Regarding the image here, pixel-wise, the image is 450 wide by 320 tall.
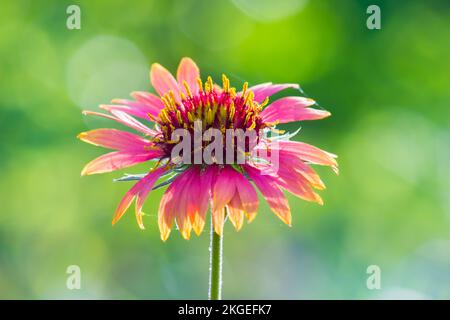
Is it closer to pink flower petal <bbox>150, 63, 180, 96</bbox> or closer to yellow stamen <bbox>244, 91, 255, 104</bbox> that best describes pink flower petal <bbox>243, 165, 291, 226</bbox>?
yellow stamen <bbox>244, 91, 255, 104</bbox>

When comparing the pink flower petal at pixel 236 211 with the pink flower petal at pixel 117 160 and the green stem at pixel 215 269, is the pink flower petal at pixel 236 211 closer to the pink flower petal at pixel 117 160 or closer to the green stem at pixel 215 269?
the green stem at pixel 215 269

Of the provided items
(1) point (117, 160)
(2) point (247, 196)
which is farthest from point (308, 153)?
(1) point (117, 160)

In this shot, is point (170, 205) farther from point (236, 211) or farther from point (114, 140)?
point (114, 140)

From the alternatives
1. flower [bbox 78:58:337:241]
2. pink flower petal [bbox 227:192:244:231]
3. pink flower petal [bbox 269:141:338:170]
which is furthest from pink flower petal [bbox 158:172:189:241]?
pink flower petal [bbox 269:141:338:170]

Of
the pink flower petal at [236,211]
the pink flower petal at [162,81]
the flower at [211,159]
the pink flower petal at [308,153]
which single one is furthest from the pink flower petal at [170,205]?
the pink flower petal at [162,81]

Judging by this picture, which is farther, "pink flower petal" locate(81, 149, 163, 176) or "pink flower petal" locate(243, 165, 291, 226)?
"pink flower petal" locate(81, 149, 163, 176)

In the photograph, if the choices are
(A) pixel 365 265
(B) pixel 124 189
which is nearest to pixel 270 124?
(A) pixel 365 265
